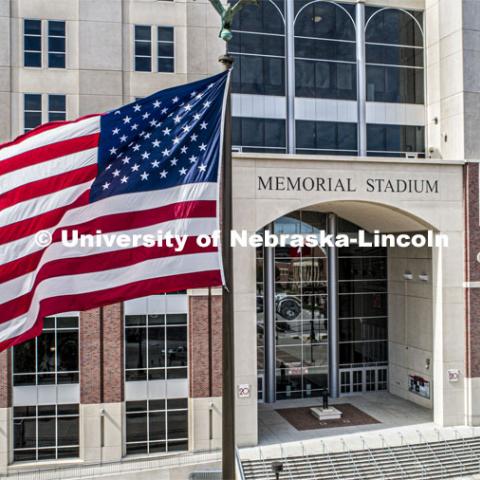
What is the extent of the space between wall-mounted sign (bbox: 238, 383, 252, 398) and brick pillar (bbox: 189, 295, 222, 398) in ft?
3.07

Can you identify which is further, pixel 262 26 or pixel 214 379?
pixel 262 26

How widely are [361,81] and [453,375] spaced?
16.7m

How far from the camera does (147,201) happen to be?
8.02 m

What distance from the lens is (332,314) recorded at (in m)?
32.0

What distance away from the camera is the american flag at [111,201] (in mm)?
7695

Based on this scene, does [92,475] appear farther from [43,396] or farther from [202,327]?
[202,327]

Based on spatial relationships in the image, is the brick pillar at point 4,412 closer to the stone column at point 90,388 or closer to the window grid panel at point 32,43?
the stone column at point 90,388

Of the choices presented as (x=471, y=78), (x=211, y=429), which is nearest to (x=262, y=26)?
(x=471, y=78)

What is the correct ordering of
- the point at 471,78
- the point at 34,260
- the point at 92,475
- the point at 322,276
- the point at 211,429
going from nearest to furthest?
the point at 34,260 < the point at 92,475 < the point at 211,429 < the point at 471,78 < the point at 322,276

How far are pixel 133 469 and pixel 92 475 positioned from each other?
175 cm

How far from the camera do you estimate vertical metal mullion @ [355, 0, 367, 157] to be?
1143 inches

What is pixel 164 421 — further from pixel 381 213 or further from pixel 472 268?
pixel 472 268

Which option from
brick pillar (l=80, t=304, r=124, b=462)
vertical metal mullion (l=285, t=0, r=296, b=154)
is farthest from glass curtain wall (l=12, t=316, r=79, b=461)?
vertical metal mullion (l=285, t=0, r=296, b=154)

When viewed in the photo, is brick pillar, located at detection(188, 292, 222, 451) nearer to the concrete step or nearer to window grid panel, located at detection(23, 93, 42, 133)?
the concrete step
